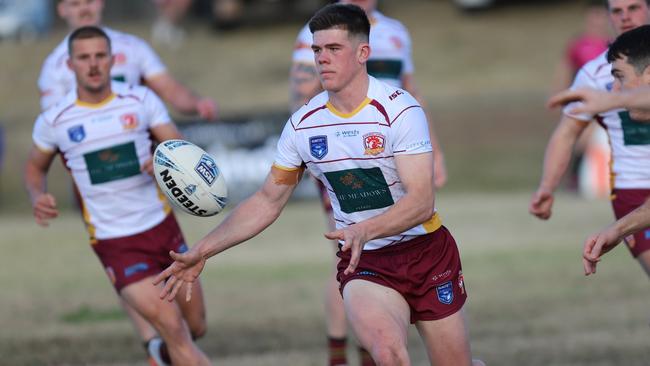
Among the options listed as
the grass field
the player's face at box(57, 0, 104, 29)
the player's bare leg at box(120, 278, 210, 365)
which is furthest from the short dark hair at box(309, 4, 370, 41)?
the grass field

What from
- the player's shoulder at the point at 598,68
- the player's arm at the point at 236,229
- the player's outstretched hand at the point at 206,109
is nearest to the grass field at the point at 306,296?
the player's outstretched hand at the point at 206,109

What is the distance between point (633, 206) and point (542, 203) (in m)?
0.58

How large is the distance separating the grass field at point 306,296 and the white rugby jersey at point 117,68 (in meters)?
2.21

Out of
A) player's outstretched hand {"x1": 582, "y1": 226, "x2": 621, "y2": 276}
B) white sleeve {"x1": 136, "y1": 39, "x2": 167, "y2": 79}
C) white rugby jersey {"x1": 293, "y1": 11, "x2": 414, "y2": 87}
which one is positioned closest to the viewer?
player's outstretched hand {"x1": 582, "y1": 226, "x2": 621, "y2": 276}

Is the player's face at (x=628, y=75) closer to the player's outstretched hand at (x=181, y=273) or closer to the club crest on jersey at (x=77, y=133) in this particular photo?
the player's outstretched hand at (x=181, y=273)

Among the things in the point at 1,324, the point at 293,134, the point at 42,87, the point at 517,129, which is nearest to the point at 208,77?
the point at 517,129

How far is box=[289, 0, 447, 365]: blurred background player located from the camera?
28.2ft

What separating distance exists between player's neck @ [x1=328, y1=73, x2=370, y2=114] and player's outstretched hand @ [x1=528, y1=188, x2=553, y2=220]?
191cm

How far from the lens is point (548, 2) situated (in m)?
28.0

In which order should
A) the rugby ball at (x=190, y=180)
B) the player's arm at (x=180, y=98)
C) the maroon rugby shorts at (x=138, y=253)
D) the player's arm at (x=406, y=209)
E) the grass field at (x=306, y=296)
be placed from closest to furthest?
the player's arm at (x=406, y=209) → the rugby ball at (x=190, y=180) → the maroon rugby shorts at (x=138, y=253) → the player's arm at (x=180, y=98) → the grass field at (x=306, y=296)

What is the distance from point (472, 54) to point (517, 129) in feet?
13.9

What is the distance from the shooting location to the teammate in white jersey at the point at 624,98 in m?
5.64

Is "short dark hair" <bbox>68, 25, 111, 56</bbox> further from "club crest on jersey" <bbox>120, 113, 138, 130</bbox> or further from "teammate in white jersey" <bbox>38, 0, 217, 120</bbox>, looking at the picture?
"teammate in white jersey" <bbox>38, 0, 217, 120</bbox>

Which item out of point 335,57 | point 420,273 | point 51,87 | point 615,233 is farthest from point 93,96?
point 615,233
